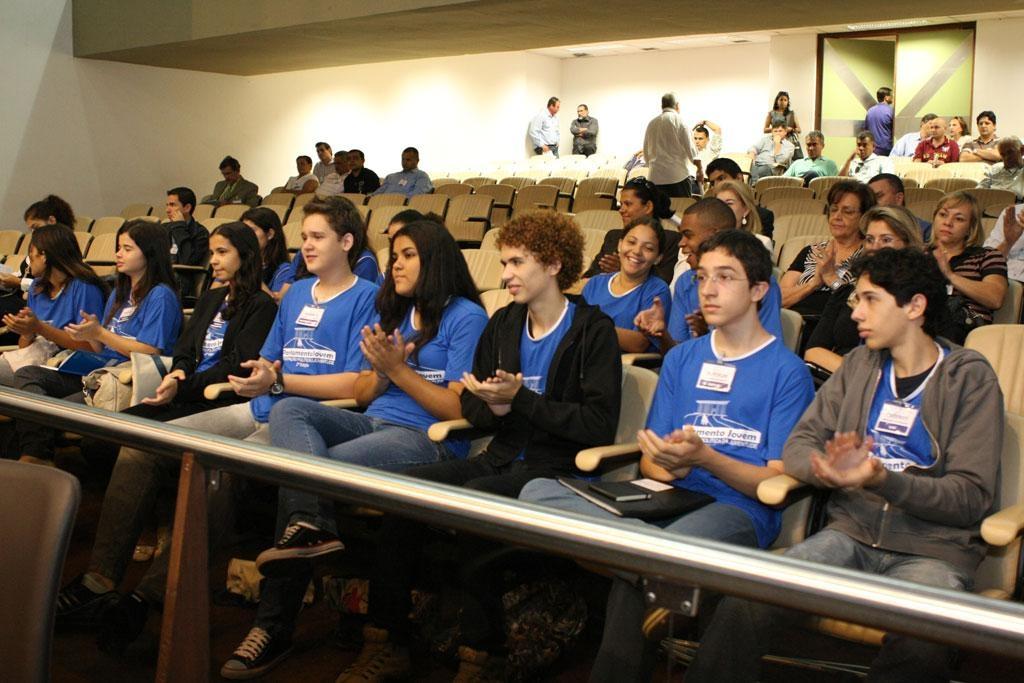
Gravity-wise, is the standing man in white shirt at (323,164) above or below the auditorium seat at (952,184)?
above

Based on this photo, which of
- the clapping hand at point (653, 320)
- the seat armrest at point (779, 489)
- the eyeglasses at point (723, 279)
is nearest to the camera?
the seat armrest at point (779, 489)

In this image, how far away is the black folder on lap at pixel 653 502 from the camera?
7.69ft

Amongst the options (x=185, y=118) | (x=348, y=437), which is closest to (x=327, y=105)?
Answer: (x=185, y=118)

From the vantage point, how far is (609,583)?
1.20 metres

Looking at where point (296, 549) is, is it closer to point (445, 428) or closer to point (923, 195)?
point (445, 428)

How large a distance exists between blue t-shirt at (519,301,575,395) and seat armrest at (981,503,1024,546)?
4.05 ft

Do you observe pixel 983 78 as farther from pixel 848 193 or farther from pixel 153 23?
pixel 848 193

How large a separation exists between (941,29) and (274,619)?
51.4ft

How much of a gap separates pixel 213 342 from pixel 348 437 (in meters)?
1.02

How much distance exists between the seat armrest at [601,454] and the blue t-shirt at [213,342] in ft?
5.69

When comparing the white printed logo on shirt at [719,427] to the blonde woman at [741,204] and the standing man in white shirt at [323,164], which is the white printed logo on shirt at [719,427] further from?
the standing man in white shirt at [323,164]

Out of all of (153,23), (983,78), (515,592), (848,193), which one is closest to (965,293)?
(848,193)

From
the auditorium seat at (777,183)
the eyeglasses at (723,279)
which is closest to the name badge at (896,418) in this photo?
the eyeglasses at (723,279)

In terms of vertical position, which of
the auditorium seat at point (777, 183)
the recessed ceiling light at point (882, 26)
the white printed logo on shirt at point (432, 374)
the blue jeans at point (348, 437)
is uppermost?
the recessed ceiling light at point (882, 26)
